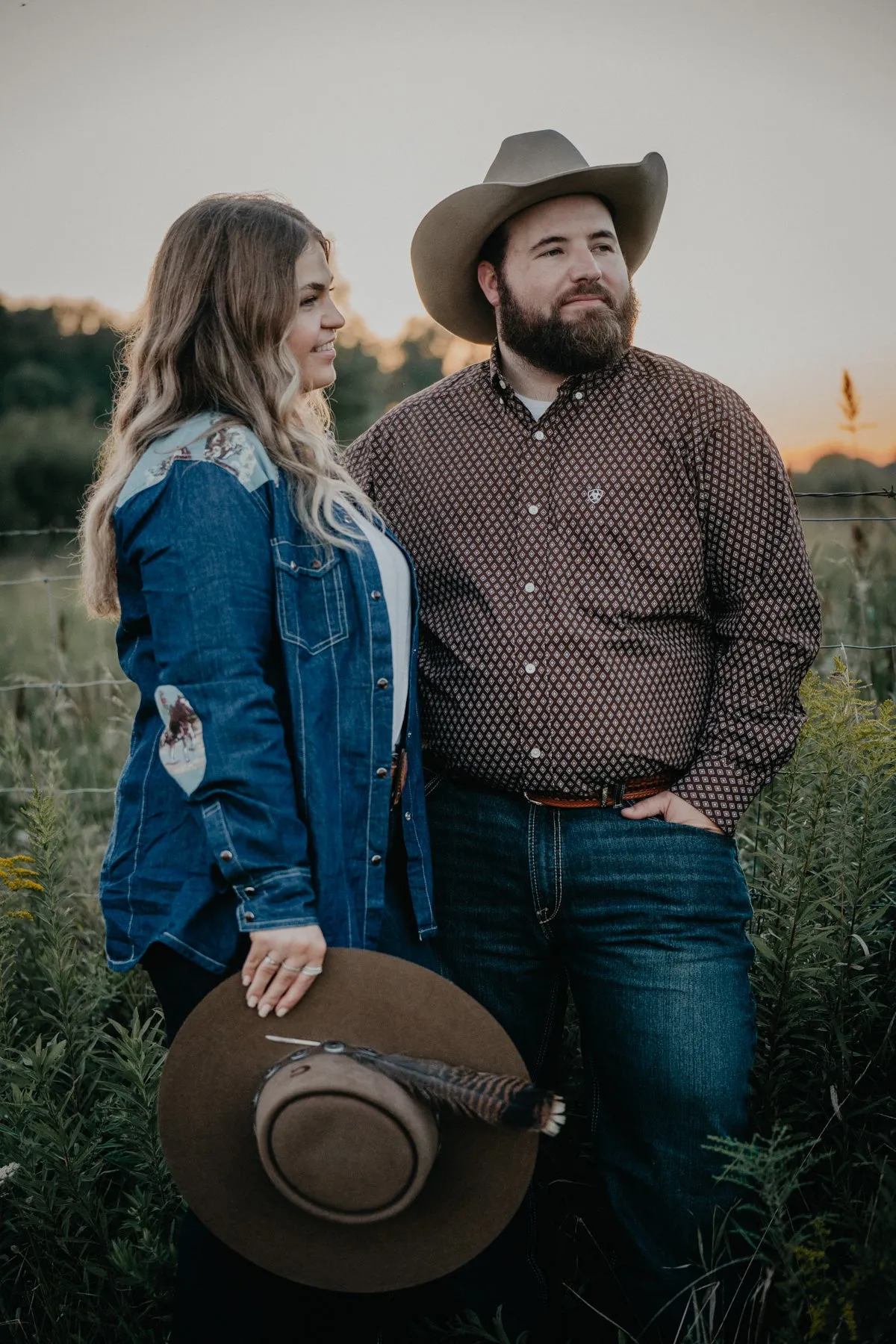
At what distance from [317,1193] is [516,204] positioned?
2.36 metres

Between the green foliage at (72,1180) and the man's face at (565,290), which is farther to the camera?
the man's face at (565,290)

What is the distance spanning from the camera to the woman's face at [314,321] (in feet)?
7.41

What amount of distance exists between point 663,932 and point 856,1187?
0.79 m

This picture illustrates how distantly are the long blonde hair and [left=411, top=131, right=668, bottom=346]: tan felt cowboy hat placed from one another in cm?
78

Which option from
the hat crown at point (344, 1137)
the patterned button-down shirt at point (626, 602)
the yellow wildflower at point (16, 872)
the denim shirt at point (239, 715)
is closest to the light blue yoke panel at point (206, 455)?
the denim shirt at point (239, 715)

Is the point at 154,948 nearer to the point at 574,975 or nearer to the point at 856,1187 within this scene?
the point at 574,975

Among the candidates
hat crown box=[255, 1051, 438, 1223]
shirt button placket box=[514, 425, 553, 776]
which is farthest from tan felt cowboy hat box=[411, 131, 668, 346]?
hat crown box=[255, 1051, 438, 1223]

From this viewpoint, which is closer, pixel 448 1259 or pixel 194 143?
pixel 448 1259

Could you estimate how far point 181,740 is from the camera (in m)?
1.99

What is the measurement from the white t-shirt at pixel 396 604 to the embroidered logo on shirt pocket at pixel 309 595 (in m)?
0.12

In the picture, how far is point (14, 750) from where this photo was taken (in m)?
3.83

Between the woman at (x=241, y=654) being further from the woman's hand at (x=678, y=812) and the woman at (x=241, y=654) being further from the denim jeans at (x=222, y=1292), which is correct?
the woman's hand at (x=678, y=812)

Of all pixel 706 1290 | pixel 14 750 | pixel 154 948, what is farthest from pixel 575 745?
pixel 14 750

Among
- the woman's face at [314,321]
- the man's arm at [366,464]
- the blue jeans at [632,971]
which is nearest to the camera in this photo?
the woman's face at [314,321]
